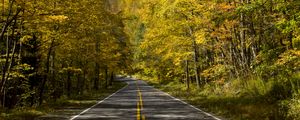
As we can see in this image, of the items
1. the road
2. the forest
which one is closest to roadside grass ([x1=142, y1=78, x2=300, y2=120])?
the forest

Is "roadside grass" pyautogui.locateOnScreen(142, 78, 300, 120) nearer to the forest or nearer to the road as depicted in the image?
the forest

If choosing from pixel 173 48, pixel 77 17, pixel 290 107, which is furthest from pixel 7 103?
pixel 290 107

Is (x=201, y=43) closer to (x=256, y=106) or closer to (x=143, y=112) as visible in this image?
(x=143, y=112)

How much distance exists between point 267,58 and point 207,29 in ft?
33.5

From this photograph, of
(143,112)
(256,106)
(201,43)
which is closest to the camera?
(256,106)

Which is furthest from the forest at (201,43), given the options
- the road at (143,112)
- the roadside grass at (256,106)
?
the road at (143,112)

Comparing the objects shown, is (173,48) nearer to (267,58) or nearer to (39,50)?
(39,50)

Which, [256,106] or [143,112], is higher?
[256,106]

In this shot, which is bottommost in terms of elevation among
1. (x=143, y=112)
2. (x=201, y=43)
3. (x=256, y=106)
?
(x=143, y=112)

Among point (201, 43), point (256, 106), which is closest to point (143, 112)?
point (256, 106)

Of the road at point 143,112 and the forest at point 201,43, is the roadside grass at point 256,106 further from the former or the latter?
the road at point 143,112

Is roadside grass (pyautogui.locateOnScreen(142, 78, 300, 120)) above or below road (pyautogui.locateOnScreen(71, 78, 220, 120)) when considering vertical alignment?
above

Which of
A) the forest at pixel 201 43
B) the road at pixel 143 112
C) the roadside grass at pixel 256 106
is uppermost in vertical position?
the forest at pixel 201 43

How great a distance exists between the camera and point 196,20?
Answer: 2788 centimetres
